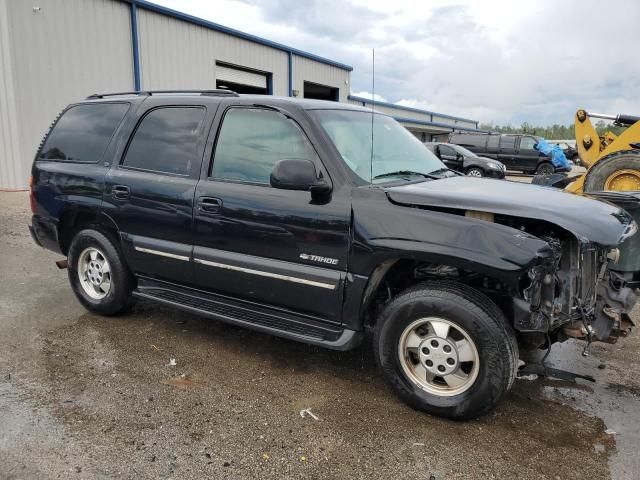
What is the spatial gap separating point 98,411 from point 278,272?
4.54 ft

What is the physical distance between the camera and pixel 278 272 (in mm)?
3328

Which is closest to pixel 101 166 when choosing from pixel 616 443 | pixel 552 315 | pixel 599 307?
pixel 552 315

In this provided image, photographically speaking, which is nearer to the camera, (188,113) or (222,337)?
(188,113)

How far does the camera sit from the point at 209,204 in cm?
358

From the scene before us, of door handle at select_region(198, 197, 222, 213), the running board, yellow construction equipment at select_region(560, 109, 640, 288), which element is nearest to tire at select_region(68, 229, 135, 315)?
the running board

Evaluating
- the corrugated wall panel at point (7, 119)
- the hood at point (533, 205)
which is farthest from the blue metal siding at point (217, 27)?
the hood at point (533, 205)

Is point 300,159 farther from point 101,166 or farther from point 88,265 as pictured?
point 88,265

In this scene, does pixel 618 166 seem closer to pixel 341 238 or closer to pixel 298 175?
pixel 341 238

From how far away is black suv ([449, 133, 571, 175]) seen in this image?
22866mm

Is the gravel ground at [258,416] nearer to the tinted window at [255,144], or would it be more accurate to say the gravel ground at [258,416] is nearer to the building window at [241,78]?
the tinted window at [255,144]

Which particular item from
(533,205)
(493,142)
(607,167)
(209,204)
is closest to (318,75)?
(493,142)

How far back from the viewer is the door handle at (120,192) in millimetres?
4012

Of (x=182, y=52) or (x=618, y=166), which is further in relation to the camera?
(x=182, y=52)

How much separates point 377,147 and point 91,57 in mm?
12271
